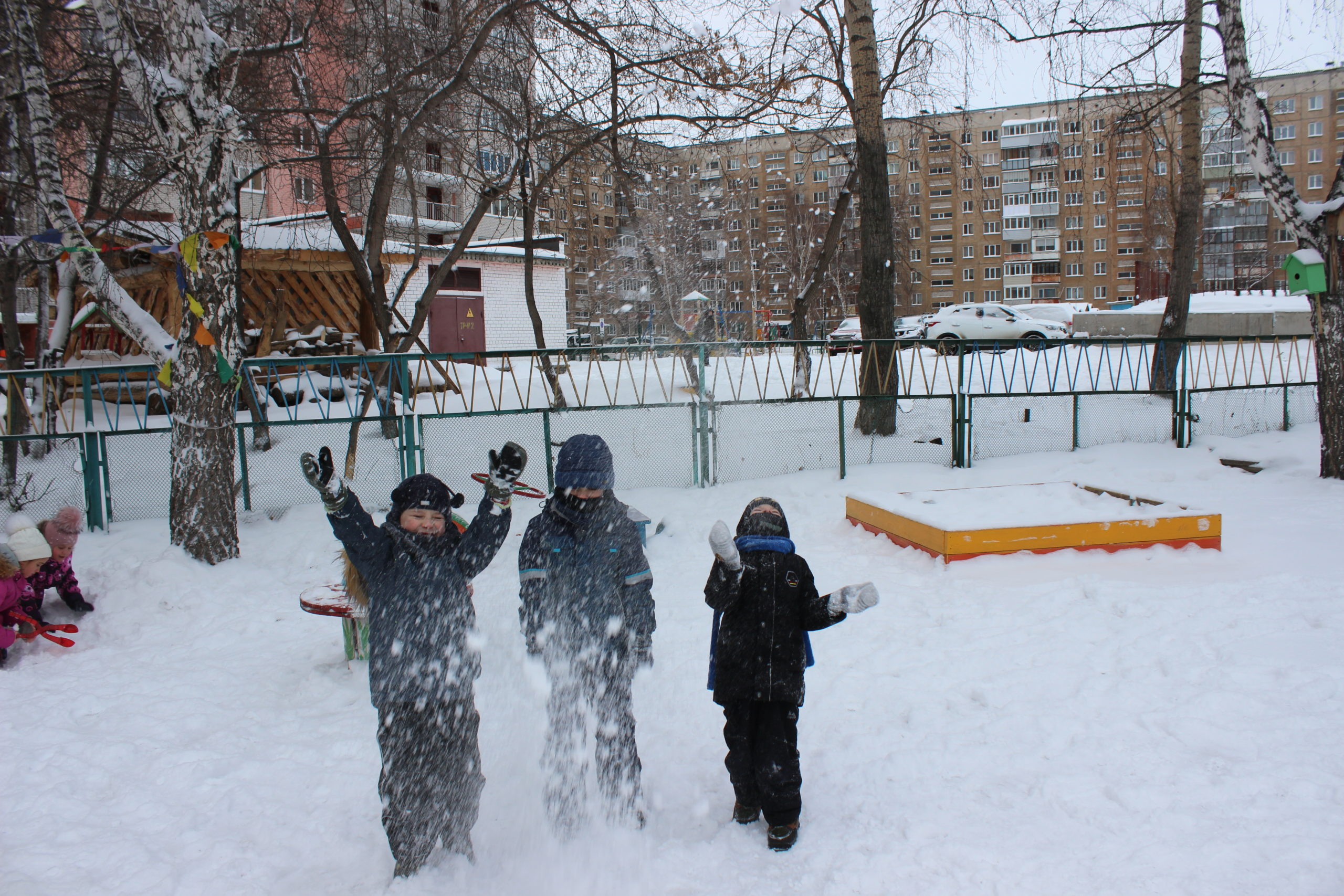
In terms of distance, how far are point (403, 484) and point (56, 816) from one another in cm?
215

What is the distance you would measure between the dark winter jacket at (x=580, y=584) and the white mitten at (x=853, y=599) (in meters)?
0.73

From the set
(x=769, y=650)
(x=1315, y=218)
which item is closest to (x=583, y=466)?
(x=769, y=650)

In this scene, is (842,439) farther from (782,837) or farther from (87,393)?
(87,393)

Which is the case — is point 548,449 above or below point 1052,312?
below

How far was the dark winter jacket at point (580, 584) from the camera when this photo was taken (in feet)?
10.6

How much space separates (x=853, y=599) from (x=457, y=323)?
2376 cm

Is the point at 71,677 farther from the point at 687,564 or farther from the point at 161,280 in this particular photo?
the point at 161,280

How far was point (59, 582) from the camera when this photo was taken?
5547 millimetres

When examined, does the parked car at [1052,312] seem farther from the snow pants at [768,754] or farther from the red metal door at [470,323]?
the snow pants at [768,754]

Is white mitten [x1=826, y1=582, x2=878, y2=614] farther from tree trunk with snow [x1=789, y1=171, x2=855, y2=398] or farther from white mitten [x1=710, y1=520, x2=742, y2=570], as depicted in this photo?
tree trunk with snow [x1=789, y1=171, x2=855, y2=398]

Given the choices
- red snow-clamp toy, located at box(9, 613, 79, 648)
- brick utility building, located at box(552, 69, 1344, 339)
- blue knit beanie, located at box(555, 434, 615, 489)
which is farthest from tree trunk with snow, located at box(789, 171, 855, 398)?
red snow-clamp toy, located at box(9, 613, 79, 648)

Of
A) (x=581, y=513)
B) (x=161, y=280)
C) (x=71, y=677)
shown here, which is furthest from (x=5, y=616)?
(x=161, y=280)

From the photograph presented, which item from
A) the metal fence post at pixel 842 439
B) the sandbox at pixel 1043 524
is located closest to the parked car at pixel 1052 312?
the metal fence post at pixel 842 439

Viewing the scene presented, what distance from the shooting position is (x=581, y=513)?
3.24 m
